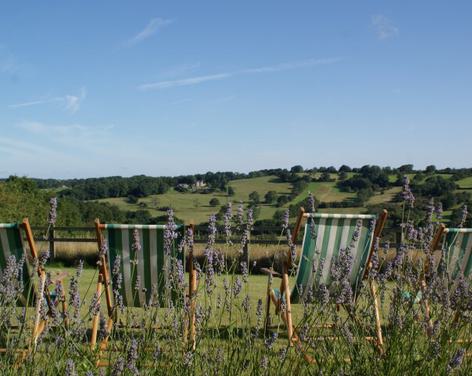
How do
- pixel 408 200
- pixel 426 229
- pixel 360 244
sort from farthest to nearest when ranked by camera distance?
1. pixel 360 244
2. pixel 426 229
3. pixel 408 200

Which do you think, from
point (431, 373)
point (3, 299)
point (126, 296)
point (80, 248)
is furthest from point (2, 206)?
point (431, 373)

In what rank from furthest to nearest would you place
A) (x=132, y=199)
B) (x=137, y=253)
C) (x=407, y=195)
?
(x=132, y=199) → (x=137, y=253) → (x=407, y=195)

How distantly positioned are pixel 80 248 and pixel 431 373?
35.1 feet

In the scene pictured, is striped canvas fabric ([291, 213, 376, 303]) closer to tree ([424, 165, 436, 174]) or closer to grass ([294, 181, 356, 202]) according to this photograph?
tree ([424, 165, 436, 174])

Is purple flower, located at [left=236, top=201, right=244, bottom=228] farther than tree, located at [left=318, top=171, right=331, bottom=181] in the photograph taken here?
No

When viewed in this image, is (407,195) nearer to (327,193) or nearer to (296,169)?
(327,193)

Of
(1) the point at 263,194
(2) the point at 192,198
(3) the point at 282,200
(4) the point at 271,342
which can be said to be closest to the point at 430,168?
(3) the point at 282,200

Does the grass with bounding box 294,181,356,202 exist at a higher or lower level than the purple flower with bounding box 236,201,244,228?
lower

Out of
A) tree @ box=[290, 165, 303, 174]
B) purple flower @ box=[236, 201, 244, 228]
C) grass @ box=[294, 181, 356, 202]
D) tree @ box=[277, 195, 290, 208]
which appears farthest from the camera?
tree @ box=[290, 165, 303, 174]

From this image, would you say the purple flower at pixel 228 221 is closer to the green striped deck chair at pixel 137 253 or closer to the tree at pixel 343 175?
the green striped deck chair at pixel 137 253

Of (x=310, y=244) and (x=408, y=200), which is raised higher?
(x=408, y=200)

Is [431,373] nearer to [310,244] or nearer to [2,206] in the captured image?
[310,244]

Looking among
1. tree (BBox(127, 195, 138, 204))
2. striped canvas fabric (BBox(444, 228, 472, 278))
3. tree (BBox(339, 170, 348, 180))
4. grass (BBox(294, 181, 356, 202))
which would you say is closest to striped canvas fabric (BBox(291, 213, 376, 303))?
striped canvas fabric (BBox(444, 228, 472, 278))

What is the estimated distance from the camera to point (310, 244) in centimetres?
460
